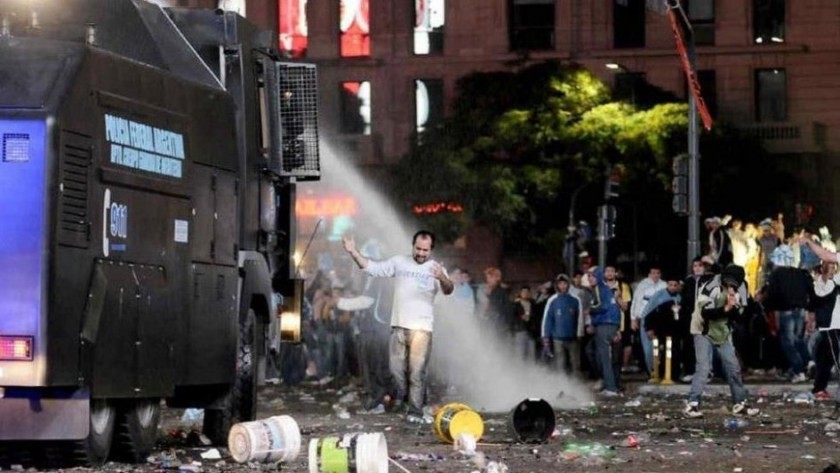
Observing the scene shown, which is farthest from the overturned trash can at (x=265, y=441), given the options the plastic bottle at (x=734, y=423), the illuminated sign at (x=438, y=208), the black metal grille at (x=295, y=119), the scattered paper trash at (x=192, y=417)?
the illuminated sign at (x=438, y=208)

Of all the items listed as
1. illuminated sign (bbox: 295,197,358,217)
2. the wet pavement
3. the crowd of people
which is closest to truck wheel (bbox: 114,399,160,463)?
the wet pavement

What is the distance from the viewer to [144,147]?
16.0 meters

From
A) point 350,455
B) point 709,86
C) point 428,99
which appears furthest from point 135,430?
point 428,99

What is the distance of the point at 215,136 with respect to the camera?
1752cm

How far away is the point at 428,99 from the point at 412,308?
51863 millimetres

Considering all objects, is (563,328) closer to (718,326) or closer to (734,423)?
(718,326)

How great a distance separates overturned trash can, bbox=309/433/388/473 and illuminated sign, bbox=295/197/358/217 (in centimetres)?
3889

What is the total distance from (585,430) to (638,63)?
5242cm

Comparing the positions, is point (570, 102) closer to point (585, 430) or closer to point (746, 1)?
point (746, 1)

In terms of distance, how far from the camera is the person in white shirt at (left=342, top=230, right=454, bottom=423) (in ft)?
75.3

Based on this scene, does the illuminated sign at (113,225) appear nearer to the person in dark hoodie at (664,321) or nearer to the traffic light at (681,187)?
the person in dark hoodie at (664,321)

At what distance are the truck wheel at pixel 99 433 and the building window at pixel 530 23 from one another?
193ft

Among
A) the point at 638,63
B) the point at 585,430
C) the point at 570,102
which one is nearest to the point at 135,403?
the point at 585,430

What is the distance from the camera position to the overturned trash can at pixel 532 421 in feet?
63.3
